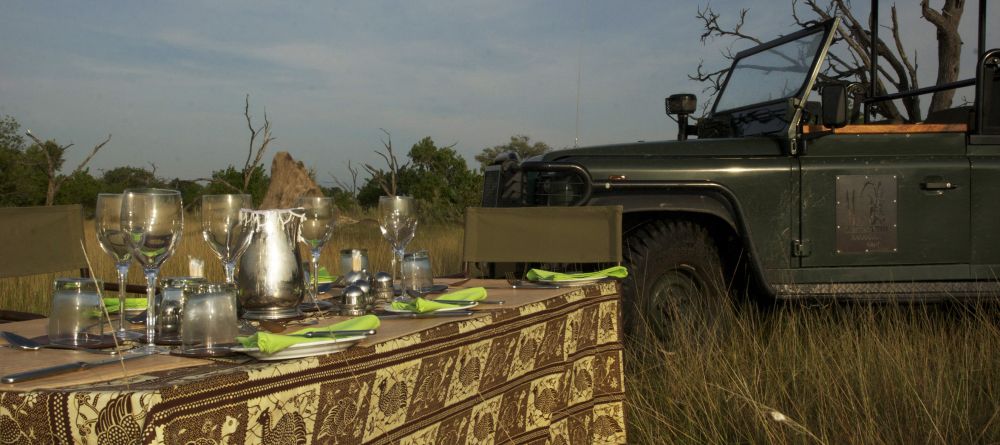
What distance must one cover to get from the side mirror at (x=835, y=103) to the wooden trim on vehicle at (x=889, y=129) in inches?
9.6

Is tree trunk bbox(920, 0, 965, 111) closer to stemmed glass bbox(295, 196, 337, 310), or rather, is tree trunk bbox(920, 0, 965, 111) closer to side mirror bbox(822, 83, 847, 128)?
side mirror bbox(822, 83, 847, 128)

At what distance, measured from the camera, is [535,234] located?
11.4 feet

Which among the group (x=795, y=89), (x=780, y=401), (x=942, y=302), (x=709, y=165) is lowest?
(x=780, y=401)

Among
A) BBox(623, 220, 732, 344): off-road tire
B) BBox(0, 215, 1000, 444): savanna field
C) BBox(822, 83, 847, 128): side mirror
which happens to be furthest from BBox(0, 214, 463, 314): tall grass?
BBox(822, 83, 847, 128): side mirror

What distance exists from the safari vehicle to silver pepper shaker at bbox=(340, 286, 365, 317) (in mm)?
2624

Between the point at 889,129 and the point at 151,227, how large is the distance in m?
4.18

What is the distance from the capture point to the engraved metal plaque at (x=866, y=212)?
461 cm

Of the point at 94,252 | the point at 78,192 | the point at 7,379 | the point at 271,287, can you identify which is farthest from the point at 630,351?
the point at 78,192

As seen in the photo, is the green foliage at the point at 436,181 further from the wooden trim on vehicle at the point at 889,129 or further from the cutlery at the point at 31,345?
the cutlery at the point at 31,345

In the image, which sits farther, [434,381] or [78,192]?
[78,192]

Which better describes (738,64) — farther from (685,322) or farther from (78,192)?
(78,192)

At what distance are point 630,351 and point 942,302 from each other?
1798mm

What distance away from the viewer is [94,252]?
8758 mm

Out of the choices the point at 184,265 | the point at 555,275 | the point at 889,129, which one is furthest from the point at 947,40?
the point at 555,275
